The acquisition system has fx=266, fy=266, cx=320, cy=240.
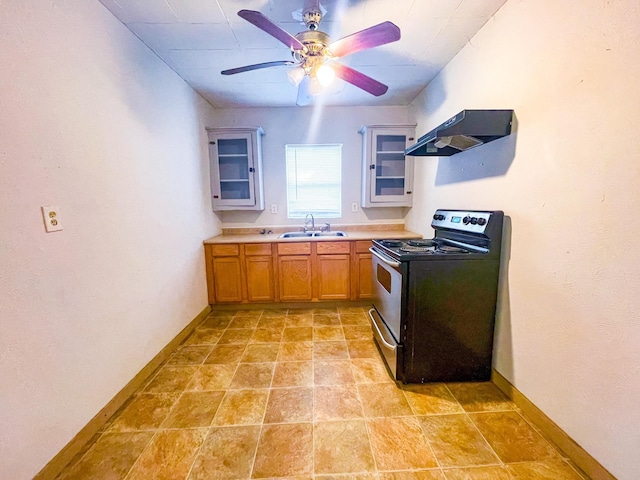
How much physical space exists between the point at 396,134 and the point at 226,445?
325 centimetres

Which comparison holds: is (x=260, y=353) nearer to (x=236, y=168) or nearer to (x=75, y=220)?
(x=75, y=220)

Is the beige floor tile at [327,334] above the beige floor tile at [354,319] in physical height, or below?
below

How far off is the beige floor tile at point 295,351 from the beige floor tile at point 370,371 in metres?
0.39

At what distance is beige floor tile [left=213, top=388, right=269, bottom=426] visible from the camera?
155cm

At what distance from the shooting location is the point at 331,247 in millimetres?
3029

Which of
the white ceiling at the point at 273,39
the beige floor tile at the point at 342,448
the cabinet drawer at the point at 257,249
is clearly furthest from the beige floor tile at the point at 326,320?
the white ceiling at the point at 273,39

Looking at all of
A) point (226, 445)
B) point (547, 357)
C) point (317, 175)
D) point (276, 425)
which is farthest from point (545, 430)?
point (317, 175)

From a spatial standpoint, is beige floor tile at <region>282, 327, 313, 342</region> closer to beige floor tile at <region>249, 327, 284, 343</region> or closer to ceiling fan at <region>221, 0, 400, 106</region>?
beige floor tile at <region>249, 327, 284, 343</region>

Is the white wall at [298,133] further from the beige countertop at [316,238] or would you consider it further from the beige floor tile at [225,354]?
the beige floor tile at [225,354]

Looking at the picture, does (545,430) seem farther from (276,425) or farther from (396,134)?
(396,134)

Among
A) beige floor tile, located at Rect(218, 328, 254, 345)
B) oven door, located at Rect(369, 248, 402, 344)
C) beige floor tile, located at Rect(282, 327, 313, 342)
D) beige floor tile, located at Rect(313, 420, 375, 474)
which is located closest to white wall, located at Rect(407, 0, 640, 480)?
oven door, located at Rect(369, 248, 402, 344)

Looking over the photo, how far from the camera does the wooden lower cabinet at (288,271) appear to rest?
3.03 meters

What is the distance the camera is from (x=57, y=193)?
1.30 meters

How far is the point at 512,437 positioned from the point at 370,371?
867 mm
